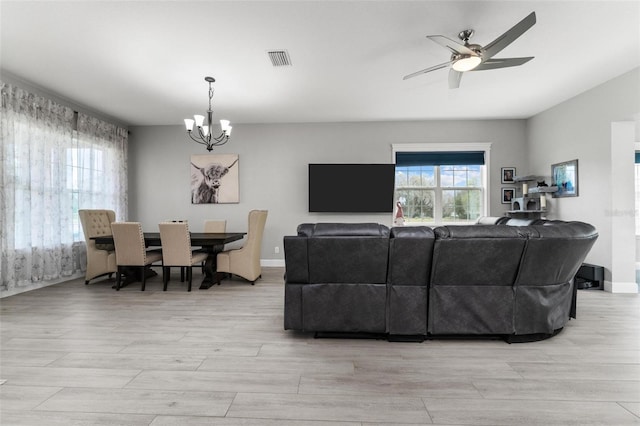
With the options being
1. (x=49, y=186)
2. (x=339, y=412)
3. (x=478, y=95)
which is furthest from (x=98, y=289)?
(x=478, y=95)

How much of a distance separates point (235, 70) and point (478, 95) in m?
3.45

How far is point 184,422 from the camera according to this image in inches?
57.4

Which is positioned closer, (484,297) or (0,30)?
(484,297)

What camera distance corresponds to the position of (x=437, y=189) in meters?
5.93

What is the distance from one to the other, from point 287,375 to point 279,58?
3.04 m

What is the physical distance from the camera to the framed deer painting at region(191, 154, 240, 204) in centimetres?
587

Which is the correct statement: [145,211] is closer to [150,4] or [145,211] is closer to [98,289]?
[98,289]

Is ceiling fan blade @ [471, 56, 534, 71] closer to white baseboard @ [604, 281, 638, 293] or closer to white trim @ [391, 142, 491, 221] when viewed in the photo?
white trim @ [391, 142, 491, 221]

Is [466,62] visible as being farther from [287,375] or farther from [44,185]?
[44,185]

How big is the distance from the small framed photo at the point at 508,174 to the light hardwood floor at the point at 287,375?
3.16 meters

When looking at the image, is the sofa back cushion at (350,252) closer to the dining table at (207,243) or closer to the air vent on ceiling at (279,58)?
the air vent on ceiling at (279,58)

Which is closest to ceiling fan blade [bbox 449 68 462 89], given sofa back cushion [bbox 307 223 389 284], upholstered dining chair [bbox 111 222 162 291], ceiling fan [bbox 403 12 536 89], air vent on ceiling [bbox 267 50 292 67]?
ceiling fan [bbox 403 12 536 89]

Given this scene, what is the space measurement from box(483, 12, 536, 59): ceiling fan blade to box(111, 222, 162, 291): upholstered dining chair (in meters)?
4.35

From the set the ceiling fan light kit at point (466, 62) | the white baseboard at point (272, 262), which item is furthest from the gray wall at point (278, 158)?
the ceiling fan light kit at point (466, 62)
